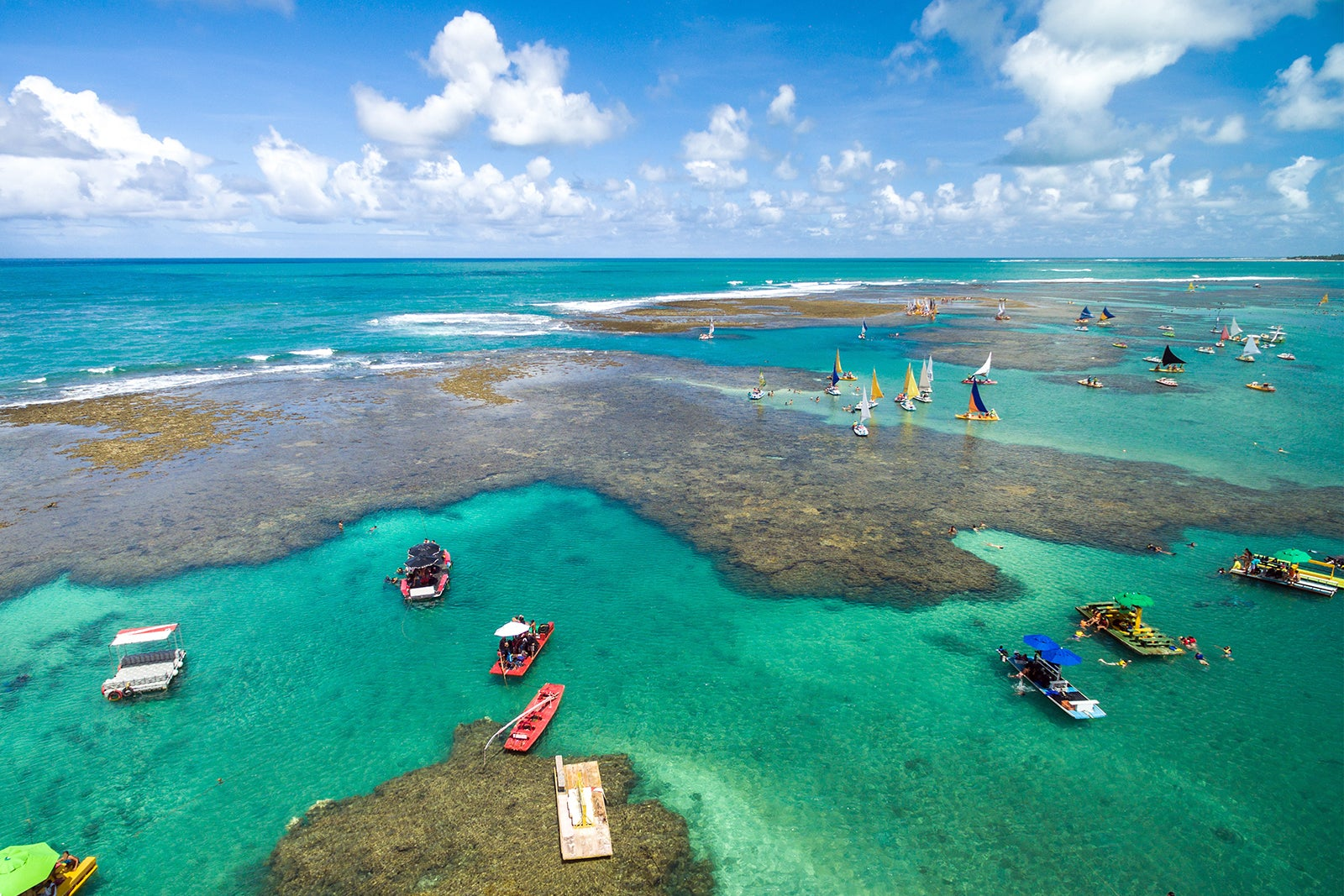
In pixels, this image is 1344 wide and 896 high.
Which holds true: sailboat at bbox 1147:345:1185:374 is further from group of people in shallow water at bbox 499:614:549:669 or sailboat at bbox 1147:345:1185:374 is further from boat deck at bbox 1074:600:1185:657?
group of people in shallow water at bbox 499:614:549:669

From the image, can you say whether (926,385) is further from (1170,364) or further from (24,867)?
(24,867)

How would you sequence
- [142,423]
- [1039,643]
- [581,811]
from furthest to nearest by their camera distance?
[142,423] → [1039,643] → [581,811]

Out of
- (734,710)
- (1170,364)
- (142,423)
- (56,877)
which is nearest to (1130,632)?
(734,710)

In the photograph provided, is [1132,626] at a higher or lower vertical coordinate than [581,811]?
higher

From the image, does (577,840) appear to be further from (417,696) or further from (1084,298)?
(1084,298)

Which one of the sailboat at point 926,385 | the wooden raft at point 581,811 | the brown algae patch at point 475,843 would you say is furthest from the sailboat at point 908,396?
the wooden raft at point 581,811

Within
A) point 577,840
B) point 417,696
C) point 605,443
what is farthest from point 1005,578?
point 605,443
